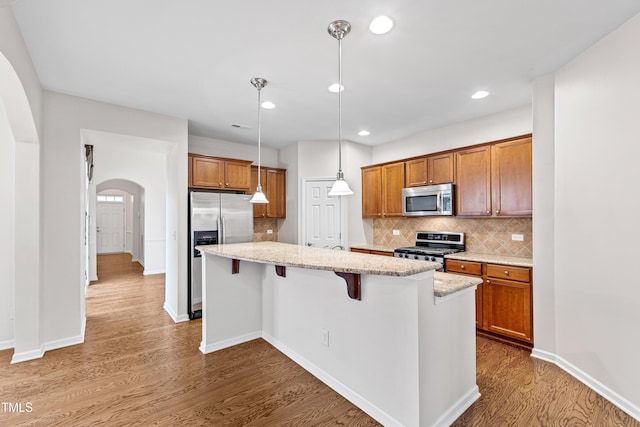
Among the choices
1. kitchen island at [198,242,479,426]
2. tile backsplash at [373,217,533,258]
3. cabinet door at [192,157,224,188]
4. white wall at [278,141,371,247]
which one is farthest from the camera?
white wall at [278,141,371,247]

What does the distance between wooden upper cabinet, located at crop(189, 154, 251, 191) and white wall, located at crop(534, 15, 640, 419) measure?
3956mm

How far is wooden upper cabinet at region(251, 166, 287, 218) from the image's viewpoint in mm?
5199

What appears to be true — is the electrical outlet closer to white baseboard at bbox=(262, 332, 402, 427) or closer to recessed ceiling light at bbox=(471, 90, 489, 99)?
white baseboard at bbox=(262, 332, 402, 427)

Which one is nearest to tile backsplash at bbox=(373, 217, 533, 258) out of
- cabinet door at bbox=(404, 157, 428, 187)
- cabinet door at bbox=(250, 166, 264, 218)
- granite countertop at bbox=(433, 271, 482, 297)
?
cabinet door at bbox=(404, 157, 428, 187)

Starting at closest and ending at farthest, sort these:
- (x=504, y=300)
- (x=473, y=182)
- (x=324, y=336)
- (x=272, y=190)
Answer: (x=324, y=336) → (x=504, y=300) → (x=473, y=182) → (x=272, y=190)

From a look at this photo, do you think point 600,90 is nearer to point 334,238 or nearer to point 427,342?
point 427,342

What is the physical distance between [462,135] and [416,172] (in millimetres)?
792

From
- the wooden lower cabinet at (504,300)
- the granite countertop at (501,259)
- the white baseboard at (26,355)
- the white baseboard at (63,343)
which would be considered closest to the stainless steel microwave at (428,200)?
the granite countertop at (501,259)

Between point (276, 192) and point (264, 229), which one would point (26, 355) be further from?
point (276, 192)

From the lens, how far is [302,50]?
93.8 inches

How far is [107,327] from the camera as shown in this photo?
3727mm

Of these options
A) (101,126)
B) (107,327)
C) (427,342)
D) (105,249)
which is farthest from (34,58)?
(105,249)

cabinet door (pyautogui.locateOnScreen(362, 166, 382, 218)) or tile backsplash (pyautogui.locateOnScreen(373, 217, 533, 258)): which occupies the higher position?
cabinet door (pyautogui.locateOnScreen(362, 166, 382, 218))

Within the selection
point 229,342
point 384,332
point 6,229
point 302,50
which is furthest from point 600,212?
point 6,229
